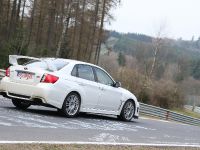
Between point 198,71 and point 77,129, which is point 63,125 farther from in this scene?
point 198,71

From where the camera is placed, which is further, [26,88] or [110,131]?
[26,88]

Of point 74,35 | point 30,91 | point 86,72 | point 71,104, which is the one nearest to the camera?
point 30,91

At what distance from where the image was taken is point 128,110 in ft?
49.1

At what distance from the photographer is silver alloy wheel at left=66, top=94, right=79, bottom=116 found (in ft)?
41.3

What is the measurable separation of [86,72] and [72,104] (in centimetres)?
113

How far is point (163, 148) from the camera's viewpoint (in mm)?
10086

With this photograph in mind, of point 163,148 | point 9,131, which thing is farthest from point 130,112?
point 9,131

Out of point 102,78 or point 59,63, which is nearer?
point 59,63

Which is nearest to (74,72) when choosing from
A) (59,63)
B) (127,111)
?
(59,63)

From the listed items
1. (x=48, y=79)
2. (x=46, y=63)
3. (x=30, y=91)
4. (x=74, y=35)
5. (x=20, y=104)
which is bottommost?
(x=20, y=104)

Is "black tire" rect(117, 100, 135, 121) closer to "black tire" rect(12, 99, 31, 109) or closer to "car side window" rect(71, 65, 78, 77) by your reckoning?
"car side window" rect(71, 65, 78, 77)

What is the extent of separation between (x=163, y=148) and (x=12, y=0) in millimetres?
49154

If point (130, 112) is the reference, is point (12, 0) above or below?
above

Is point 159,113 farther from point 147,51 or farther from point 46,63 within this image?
point 147,51
